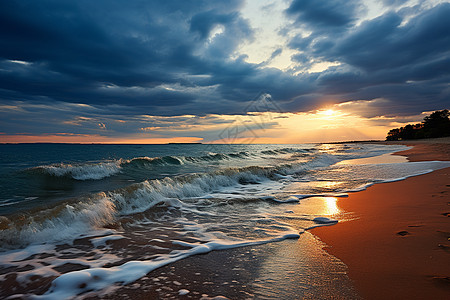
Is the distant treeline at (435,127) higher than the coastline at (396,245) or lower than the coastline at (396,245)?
higher

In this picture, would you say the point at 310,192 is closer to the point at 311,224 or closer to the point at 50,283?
the point at 311,224

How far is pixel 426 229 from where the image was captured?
3.61 m

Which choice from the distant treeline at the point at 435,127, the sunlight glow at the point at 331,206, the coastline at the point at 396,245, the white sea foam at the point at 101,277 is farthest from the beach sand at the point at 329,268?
the distant treeline at the point at 435,127

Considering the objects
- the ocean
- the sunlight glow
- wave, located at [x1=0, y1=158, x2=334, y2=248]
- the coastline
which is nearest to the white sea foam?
the ocean

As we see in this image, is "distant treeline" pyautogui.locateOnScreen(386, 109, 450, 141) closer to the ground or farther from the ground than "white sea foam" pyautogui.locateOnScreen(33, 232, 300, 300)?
farther from the ground

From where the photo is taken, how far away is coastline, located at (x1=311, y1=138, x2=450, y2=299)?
7.20 feet

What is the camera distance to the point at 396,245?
3.14 metres

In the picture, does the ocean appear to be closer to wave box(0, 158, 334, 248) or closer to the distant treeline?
wave box(0, 158, 334, 248)

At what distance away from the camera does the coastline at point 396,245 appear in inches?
86.4

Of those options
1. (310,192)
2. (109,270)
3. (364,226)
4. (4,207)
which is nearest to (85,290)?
(109,270)

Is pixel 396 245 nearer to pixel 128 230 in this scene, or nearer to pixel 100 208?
pixel 128 230

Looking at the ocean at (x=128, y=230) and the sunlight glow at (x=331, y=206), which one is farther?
the sunlight glow at (x=331, y=206)

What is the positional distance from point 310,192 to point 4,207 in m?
8.70

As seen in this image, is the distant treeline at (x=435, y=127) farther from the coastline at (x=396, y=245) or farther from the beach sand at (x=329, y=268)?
the beach sand at (x=329, y=268)
